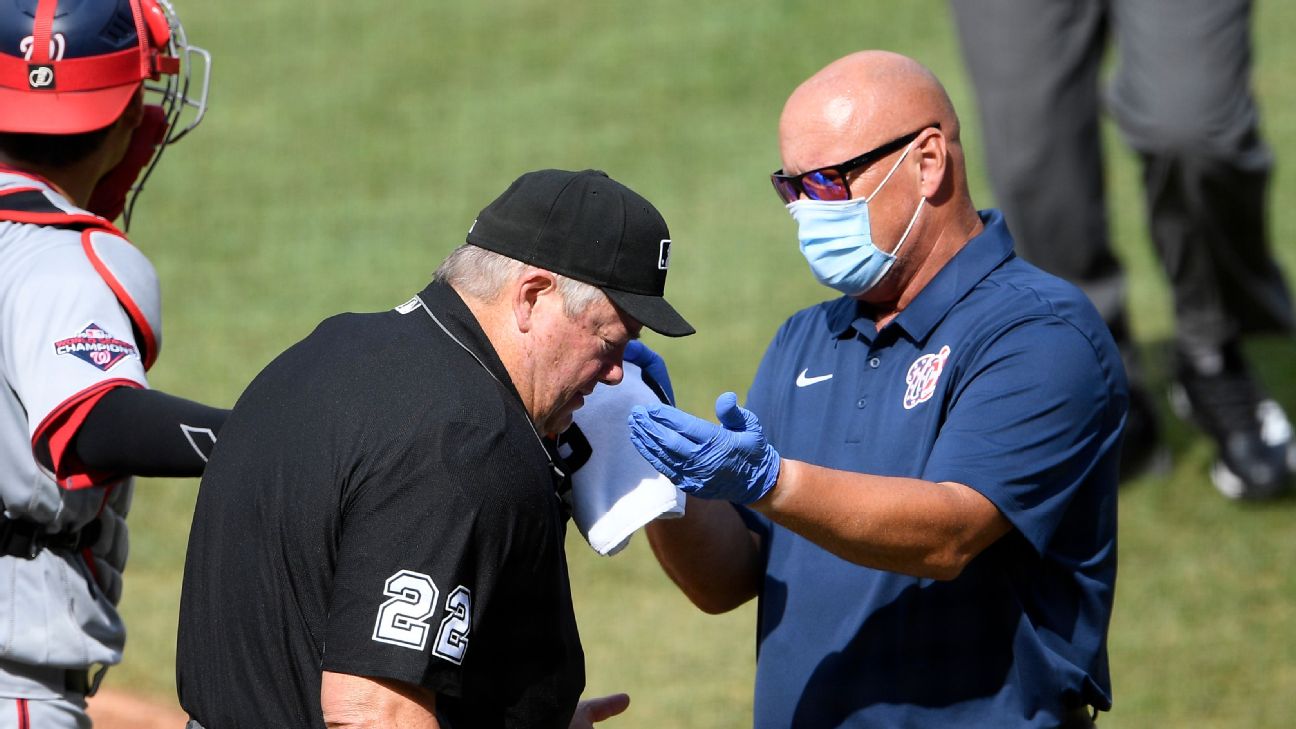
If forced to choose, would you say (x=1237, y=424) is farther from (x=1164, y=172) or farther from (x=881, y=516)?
(x=881, y=516)

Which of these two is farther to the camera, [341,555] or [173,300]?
[173,300]

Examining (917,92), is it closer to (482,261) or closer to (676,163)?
(482,261)

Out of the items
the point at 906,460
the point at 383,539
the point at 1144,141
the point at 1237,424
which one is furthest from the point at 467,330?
the point at 1237,424

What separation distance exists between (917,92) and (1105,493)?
3.20 ft

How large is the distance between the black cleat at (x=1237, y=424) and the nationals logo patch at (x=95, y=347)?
17.2 ft

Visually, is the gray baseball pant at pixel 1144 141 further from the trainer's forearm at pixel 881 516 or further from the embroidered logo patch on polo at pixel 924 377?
the trainer's forearm at pixel 881 516

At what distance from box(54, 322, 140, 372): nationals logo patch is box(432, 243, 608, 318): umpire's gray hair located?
75 cm

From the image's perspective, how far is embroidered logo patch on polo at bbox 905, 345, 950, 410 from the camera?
3.33 m

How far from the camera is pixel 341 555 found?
2.58 metres

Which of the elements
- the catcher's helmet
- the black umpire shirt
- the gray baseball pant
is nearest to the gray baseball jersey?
the catcher's helmet

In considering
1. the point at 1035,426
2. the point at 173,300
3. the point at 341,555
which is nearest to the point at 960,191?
the point at 1035,426

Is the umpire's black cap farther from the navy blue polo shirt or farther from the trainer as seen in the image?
the navy blue polo shirt

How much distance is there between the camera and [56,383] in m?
3.11

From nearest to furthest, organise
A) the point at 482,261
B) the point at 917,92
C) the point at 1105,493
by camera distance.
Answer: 1. the point at 482,261
2. the point at 1105,493
3. the point at 917,92
